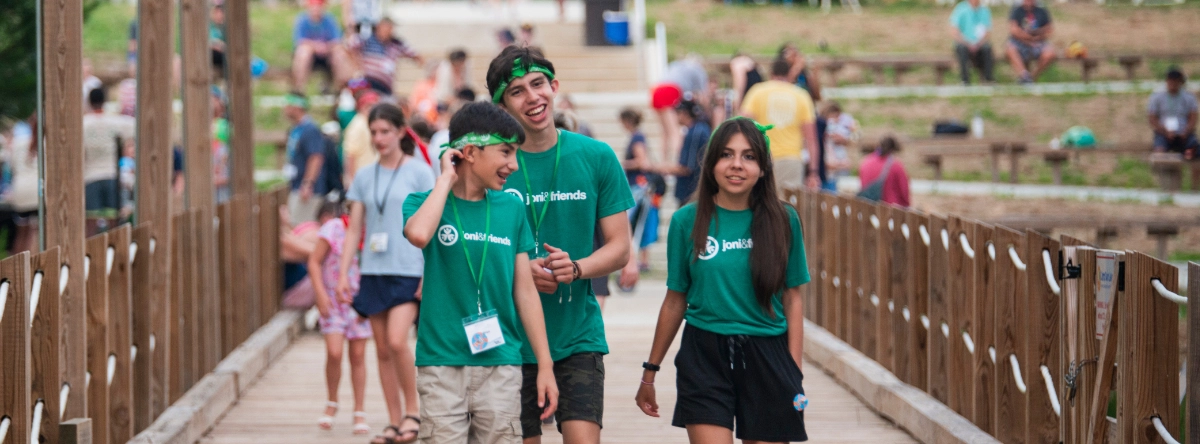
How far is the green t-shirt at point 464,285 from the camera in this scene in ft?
15.7

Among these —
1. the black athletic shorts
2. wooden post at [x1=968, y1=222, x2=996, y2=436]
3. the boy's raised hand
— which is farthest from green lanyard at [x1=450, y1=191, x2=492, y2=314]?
wooden post at [x1=968, y1=222, x2=996, y2=436]

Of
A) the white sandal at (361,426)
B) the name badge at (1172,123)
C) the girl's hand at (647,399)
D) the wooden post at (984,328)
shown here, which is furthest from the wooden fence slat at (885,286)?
the name badge at (1172,123)


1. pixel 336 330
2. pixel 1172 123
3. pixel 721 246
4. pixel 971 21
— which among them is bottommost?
pixel 336 330

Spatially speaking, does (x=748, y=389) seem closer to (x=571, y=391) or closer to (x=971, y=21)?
(x=571, y=391)

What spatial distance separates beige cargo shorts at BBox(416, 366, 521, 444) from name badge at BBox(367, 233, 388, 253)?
2746mm

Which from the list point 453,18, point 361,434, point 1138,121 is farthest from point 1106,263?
point 453,18

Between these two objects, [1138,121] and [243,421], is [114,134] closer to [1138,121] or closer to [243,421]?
[243,421]

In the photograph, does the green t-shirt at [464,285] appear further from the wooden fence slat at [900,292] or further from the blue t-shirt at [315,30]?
the blue t-shirt at [315,30]

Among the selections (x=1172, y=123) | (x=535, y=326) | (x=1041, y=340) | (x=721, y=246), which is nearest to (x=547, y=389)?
(x=535, y=326)

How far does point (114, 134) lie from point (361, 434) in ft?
19.1

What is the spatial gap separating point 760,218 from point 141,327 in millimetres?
3609

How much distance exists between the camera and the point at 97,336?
6.57 meters

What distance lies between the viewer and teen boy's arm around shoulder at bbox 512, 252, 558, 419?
480 cm

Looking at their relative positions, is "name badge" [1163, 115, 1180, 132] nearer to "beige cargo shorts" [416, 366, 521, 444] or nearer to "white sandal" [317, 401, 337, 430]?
"white sandal" [317, 401, 337, 430]
